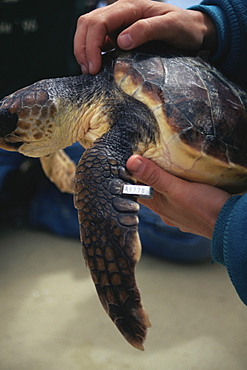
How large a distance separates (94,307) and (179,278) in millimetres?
339

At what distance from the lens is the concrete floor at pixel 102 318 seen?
0.97 m

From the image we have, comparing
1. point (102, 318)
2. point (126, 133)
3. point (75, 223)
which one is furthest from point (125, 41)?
point (75, 223)


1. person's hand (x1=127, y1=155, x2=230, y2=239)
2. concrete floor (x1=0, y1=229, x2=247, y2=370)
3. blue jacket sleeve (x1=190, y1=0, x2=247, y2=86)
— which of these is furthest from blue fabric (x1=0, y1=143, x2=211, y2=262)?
blue jacket sleeve (x1=190, y1=0, x2=247, y2=86)

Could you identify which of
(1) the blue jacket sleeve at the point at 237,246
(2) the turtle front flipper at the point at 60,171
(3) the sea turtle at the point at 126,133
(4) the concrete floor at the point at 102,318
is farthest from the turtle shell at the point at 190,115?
(2) the turtle front flipper at the point at 60,171

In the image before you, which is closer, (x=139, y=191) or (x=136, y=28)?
(x=139, y=191)

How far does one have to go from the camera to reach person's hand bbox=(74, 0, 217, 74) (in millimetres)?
736

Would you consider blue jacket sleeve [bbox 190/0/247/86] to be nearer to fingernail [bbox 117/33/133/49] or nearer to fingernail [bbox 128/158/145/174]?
fingernail [bbox 117/33/133/49]

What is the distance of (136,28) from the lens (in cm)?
72

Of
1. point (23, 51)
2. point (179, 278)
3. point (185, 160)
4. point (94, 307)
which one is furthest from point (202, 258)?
point (23, 51)

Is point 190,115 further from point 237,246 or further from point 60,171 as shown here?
point 60,171

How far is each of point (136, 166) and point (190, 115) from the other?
140 mm

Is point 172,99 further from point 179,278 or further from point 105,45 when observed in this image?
point 179,278

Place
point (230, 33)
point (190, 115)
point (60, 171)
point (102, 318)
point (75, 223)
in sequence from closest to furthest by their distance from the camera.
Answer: point (190, 115) < point (230, 33) < point (102, 318) < point (60, 171) < point (75, 223)

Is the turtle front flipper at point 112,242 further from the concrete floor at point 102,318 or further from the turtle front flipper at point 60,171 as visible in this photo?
the turtle front flipper at point 60,171
